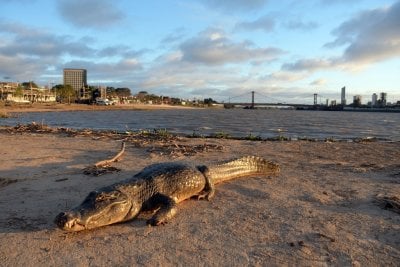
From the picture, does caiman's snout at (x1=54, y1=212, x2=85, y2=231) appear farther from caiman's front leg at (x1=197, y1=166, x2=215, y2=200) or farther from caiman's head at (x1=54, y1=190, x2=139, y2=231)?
caiman's front leg at (x1=197, y1=166, x2=215, y2=200)

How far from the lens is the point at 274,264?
4730 millimetres

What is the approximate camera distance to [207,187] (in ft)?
26.2

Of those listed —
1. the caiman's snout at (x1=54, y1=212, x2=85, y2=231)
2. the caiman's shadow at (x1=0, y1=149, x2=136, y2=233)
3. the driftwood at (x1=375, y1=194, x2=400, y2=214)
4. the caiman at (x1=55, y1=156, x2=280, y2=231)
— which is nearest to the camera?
the caiman's snout at (x1=54, y1=212, x2=85, y2=231)

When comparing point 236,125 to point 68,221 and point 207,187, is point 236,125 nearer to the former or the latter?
point 207,187

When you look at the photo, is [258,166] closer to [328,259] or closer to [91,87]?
[328,259]

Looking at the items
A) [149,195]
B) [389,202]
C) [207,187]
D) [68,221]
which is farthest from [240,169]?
[68,221]

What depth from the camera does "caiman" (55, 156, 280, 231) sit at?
549 cm

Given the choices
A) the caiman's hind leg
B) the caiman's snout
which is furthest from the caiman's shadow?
the caiman's hind leg

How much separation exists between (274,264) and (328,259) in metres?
0.73

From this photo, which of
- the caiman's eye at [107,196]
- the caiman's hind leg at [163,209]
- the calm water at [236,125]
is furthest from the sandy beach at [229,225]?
the calm water at [236,125]

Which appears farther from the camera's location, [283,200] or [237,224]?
[283,200]

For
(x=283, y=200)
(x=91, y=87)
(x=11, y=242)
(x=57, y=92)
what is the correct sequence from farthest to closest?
(x=91, y=87), (x=57, y=92), (x=283, y=200), (x=11, y=242)

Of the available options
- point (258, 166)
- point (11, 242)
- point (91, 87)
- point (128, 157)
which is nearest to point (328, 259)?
point (11, 242)

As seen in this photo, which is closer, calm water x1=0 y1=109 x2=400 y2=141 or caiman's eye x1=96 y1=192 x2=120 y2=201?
caiman's eye x1=96 y1=192 x2=120 y2=201
